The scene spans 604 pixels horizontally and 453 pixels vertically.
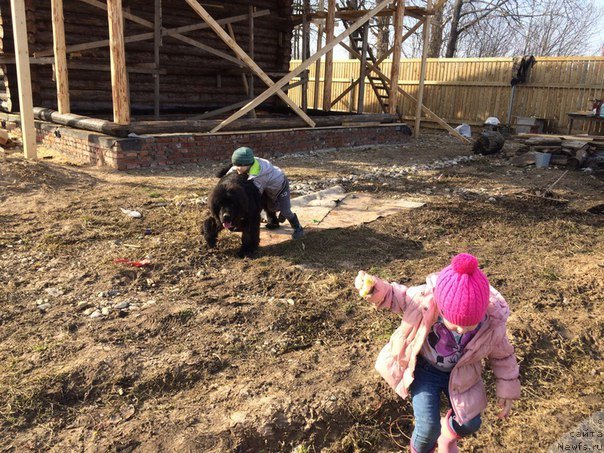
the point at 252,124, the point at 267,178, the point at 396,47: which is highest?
the point at 396,47

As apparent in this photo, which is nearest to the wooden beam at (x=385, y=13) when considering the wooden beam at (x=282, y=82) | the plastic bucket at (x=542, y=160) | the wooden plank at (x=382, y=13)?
the wooden plank at (x=382, y=13)

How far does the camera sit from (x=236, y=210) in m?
4.81

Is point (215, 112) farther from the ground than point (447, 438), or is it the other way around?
point (215, 112)

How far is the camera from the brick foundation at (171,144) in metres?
9.02

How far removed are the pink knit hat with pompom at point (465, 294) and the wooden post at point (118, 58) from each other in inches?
314

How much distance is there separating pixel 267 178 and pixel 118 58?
4895 millimetres

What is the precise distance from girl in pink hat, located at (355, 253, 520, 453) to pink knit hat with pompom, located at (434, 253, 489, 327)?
4 cm

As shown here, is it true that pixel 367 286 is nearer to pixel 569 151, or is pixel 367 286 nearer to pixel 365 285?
pixel 365 285

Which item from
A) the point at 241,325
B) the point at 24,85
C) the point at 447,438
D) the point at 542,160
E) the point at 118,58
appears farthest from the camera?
the point at 542,160

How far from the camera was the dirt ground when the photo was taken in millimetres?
2861

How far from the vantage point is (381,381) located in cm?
328

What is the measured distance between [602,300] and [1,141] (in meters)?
10.3

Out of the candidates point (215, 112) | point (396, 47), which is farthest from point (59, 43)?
point (396, 47)

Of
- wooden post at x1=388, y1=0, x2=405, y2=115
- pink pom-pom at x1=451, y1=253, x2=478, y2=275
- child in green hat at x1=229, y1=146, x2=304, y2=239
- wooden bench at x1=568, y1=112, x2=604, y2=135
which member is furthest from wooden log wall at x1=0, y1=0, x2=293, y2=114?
pink pom-pom at x1=451, y1=253, x2=478, y2=275
